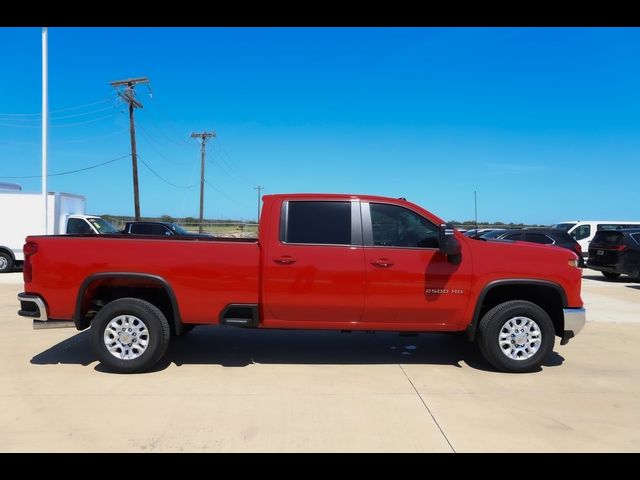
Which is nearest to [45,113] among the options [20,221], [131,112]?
[20,221]

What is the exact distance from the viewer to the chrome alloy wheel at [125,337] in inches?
201

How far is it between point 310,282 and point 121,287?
2.19 m

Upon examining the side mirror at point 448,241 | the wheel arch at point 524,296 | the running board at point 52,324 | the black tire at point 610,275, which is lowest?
the black tire at point 610,275

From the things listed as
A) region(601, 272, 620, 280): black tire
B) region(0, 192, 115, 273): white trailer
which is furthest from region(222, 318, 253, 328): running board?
region(601, 272, 620, 280): black tire

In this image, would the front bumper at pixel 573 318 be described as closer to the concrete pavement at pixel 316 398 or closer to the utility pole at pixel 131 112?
the concrete pavement at pixel 316 398

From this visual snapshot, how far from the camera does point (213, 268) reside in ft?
16.7

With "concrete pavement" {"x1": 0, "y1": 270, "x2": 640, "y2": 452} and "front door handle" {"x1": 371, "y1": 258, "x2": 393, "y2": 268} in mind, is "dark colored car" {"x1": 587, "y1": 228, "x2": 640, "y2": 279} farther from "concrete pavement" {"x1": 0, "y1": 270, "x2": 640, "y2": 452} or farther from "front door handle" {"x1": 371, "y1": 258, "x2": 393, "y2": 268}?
"front door handle" {"x1": 371, "y1": 258, "x2": 393, "y2": 268}

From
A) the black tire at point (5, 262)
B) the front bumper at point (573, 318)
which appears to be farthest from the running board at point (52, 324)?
the black tire at point (5, 262)

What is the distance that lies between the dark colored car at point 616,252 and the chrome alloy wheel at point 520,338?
10.4m

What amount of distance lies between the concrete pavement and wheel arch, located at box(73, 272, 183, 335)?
59 centimetres

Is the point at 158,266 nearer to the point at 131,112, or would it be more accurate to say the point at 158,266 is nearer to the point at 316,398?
the point at 316,398
